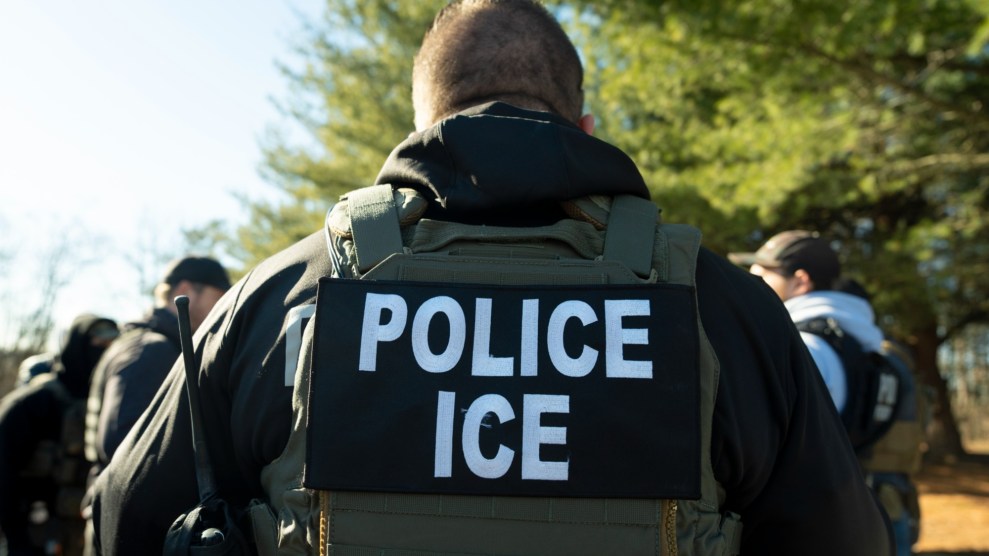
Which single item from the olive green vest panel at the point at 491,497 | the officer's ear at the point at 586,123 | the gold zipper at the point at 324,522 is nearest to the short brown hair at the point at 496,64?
the officer's ear at the point at 586,123

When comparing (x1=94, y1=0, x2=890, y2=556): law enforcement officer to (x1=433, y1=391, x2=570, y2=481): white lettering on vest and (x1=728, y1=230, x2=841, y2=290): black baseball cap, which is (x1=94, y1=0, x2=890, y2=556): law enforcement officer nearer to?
(x1=433, y1=391, x2=570, y2=481): white lettering on vest

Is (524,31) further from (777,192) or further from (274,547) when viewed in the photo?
(777,192)

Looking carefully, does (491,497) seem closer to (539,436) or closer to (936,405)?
(539,436)

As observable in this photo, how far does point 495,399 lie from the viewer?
1.36m

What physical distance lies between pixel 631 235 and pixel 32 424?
4.25 m

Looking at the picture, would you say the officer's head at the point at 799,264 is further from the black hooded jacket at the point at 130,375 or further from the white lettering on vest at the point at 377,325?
the white lettering on vest at the point at 377,325

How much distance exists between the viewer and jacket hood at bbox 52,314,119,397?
4793mm

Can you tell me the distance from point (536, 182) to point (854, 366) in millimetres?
2768

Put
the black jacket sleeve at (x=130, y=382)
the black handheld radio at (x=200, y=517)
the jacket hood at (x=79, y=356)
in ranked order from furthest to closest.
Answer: the jacket hood at (x=79, y=356) < the black jacket sleeve at (x=130, y=382) < the black handheld radio at (x=200, y=517)

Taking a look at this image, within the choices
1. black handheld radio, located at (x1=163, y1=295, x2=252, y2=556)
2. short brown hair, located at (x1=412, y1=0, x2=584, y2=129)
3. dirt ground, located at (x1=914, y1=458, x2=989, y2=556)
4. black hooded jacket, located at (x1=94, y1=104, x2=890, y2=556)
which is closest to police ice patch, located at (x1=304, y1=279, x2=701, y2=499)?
black hooded jacket, located at (x1=94, y1=104, x2=890, y2=556)

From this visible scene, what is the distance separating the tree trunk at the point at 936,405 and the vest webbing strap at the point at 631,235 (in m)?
17.9

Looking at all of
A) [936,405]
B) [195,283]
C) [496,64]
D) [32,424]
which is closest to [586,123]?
[496,64]

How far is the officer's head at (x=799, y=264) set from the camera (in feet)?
12.8

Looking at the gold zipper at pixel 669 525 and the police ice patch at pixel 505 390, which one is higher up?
the police ice patch at pixel 505 390
